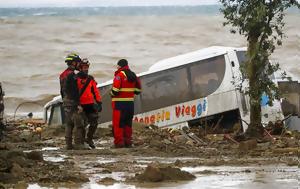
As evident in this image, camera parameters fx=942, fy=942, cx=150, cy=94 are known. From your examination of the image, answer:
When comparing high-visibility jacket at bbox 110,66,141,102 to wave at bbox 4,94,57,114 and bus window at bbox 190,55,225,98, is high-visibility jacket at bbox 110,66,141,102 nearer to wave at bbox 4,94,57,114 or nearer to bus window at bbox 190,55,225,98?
bus window at bbox 190,55,225,98

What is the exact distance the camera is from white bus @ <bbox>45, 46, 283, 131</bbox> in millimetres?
21422

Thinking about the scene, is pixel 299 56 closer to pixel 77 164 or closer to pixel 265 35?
pixel 265 35

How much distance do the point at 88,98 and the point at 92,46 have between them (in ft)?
142

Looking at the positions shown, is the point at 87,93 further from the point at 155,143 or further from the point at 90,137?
the point at 155,143

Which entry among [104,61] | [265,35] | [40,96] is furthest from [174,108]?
[104,61]

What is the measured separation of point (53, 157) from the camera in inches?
571

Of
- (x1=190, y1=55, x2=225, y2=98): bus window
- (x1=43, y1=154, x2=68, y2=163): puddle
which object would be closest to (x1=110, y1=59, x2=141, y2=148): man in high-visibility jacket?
(x1=43, y1=154, x2=68, y2=163): puddle

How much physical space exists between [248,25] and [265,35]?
0.36 metres

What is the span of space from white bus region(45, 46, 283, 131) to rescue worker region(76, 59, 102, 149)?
463 centimetres

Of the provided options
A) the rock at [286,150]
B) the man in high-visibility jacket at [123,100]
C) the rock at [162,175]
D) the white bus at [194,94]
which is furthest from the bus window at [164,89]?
the rock at [162,175]

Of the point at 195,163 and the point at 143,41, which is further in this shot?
the point at 143,41

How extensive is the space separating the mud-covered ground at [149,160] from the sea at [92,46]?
1765 centimetres

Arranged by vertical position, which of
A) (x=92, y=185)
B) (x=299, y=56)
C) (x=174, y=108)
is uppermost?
(x=299, y=56)

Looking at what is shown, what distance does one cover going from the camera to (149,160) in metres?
14.0
